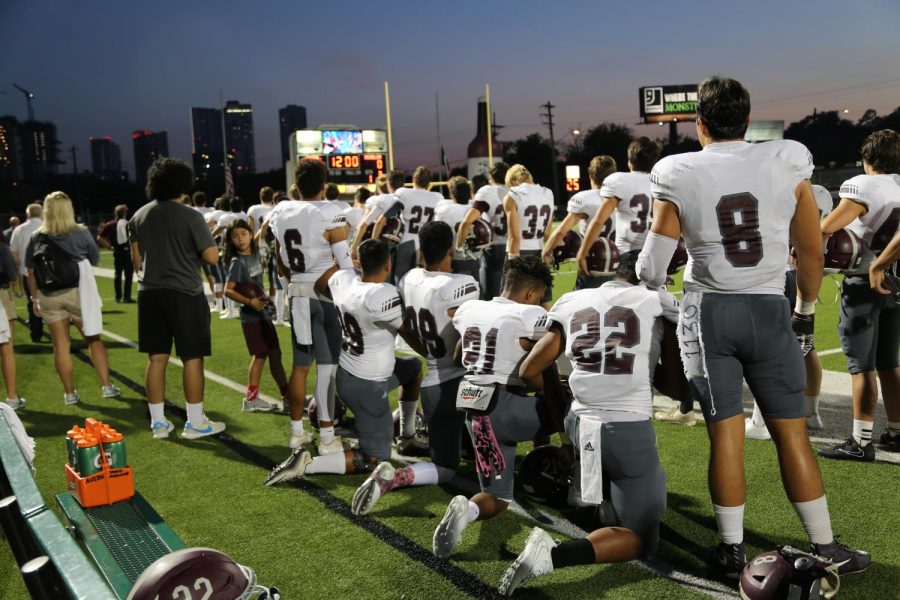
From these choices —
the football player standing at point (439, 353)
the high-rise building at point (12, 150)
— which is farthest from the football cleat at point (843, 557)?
the high-rise building at point (12, 150)

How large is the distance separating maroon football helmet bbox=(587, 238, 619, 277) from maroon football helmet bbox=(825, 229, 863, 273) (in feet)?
7.09

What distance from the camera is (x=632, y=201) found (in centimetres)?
648

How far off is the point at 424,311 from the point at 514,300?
2.08ft

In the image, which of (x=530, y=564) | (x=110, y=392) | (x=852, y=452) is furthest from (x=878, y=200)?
(x=110, y=392)

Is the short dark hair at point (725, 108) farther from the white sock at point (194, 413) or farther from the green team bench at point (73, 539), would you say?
the white sock at point (194, 413)

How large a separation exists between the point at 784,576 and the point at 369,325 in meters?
2.74

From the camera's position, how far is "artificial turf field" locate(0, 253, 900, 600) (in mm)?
3377

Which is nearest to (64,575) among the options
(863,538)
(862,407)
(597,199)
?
(863,538)

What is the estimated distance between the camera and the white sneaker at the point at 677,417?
5.64 meters

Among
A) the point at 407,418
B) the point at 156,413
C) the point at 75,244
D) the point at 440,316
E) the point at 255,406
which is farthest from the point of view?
the point at 75,244

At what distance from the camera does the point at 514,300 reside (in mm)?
4113

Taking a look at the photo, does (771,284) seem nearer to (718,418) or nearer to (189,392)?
(718,418)

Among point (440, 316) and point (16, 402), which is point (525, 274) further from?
→ point (16, 402)

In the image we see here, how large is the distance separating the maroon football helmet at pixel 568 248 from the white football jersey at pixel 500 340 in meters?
3.51
